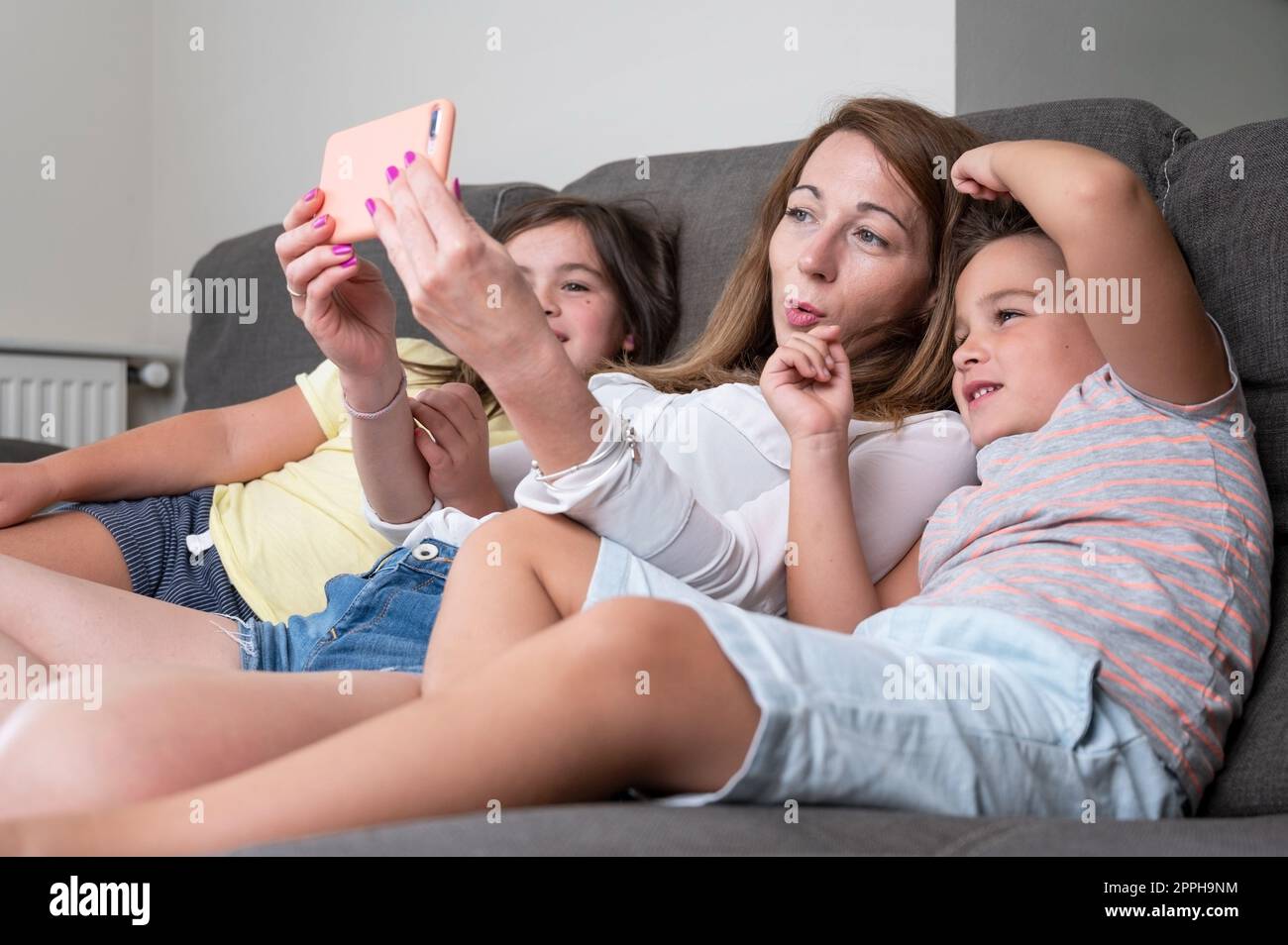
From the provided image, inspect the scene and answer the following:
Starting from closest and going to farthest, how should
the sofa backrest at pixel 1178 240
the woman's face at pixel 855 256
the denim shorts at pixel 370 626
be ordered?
the sofa backrest at pixel 1178 240 → the denim shorts at pixel 370 626 → the woman's face at pixel 855 256

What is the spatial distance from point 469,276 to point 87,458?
2.80 ft

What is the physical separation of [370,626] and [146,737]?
351 mm

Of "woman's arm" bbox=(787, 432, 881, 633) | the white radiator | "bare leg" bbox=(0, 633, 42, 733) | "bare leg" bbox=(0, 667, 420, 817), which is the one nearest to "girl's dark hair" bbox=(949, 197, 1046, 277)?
"woman's arm" bbox=(787, 432, 881, 633)

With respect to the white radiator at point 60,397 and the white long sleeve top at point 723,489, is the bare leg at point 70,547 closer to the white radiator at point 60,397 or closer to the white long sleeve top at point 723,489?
the white long sleeve top at point 723,489

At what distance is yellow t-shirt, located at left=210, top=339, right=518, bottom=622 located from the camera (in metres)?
1.42

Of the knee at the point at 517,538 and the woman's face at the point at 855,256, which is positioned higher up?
the woman's face at the point at 855,256

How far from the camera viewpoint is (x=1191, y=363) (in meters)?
0.98

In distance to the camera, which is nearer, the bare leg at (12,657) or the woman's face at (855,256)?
the bare leg at (12,657)

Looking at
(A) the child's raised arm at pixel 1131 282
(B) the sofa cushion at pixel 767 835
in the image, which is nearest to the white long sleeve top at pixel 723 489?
(A) the child's raised arm at pixel 1131 282

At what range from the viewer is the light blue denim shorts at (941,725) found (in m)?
0.71

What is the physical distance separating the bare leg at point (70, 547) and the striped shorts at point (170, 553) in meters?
0.01

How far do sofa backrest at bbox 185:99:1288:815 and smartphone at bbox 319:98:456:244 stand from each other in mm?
661

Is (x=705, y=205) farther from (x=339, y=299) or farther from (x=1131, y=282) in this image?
(x=1131, y=282)
